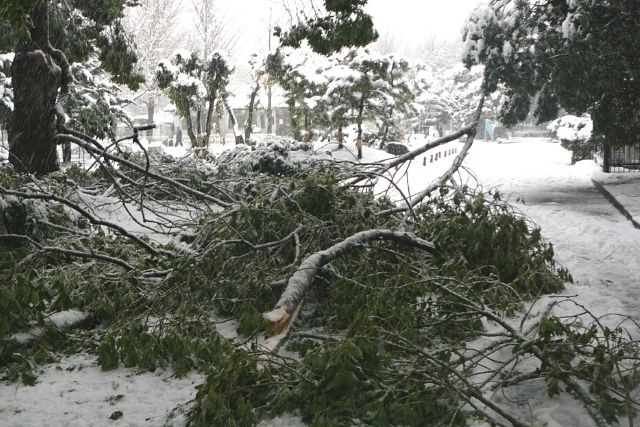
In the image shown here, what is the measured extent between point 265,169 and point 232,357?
8.55m

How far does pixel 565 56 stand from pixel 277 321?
31.7 feet

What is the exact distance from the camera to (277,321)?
3.79 meters

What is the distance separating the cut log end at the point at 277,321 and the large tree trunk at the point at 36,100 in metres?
6.59

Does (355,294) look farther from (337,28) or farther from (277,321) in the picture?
(337,28)

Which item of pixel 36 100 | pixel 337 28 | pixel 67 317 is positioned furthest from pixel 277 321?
pixel 36 100

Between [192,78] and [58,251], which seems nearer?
[58,251]

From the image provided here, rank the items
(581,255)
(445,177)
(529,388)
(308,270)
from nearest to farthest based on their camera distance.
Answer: (529,388)
(308,270)
(445,177)
(581,255)

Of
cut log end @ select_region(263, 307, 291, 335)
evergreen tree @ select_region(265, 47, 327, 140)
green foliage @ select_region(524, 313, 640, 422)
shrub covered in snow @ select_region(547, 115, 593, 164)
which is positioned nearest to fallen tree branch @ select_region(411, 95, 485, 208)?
cut log end @ select_region(263, 307, 291, 335)

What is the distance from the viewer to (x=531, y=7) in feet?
42.5

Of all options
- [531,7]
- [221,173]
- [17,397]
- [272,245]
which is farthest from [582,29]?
[17,397]

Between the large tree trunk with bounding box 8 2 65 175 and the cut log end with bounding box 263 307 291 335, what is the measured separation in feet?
21.6

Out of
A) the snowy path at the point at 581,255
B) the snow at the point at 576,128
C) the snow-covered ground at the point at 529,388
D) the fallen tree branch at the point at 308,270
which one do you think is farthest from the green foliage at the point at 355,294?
the snow at the point at 576,128

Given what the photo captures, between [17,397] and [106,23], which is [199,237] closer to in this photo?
[17,397]

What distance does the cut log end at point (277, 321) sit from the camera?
378cm
